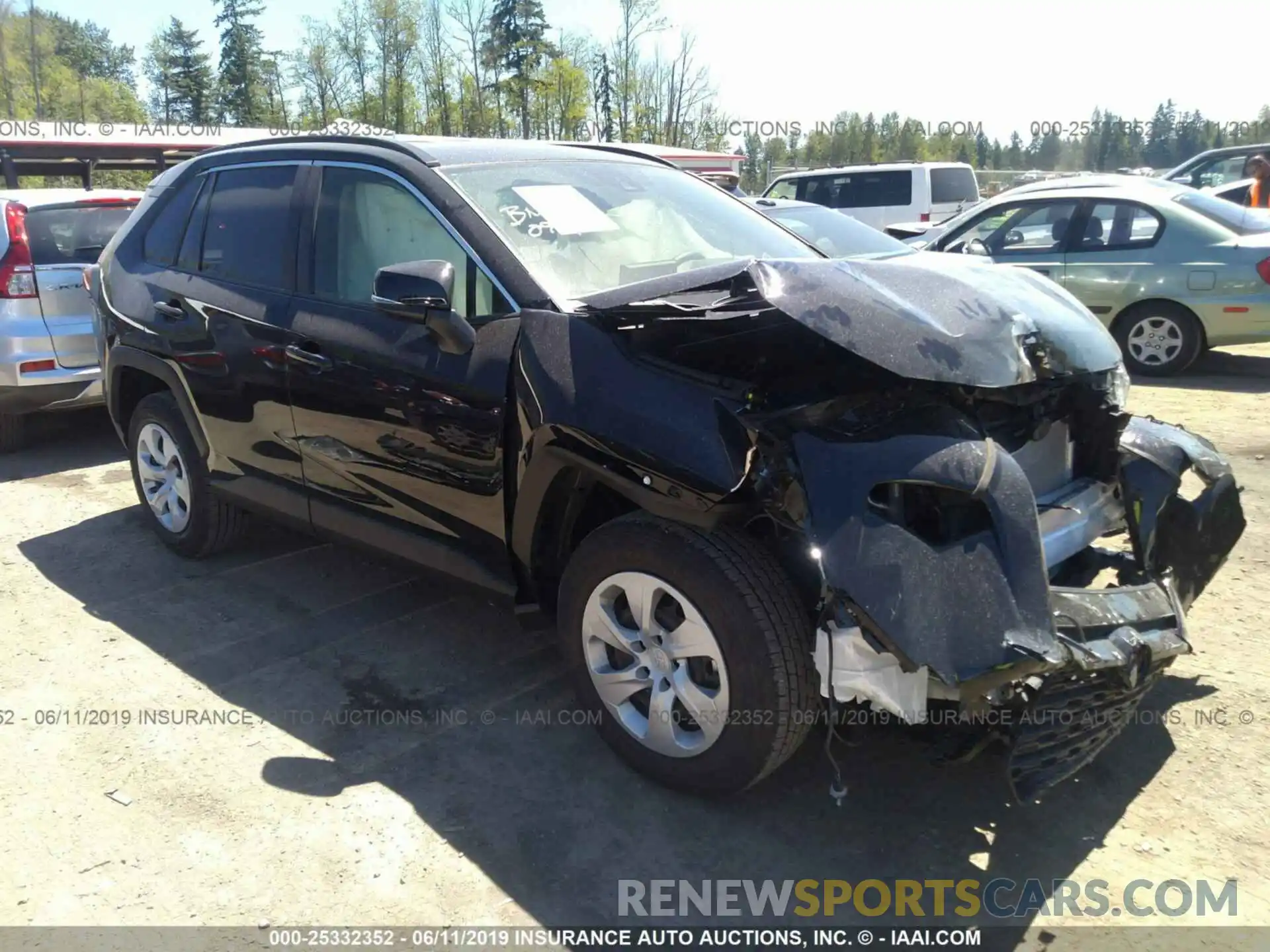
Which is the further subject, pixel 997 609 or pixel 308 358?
pixel 308 358

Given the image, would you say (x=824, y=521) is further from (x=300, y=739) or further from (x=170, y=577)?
(x=170, y=577)

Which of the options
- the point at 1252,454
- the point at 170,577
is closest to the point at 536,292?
the point at 170,577

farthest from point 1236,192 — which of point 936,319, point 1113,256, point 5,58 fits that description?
point 5,58

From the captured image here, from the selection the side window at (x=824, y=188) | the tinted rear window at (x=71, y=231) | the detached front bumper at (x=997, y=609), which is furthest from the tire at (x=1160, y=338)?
the side window at (x=824, y=188)

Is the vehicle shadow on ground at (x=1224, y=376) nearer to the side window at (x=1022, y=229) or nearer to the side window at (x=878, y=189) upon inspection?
the side window at (x=1022, y=229)

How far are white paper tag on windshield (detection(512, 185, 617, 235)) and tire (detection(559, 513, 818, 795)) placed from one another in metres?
1.19

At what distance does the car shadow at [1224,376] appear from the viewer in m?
8.06

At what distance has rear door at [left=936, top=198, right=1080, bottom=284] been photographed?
29.5 ft

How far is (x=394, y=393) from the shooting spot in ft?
11.3

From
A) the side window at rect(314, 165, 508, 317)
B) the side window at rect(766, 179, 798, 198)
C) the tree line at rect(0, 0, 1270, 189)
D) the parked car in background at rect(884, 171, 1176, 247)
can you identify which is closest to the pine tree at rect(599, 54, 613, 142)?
the tree line at rect(0, 0, 1270, 189)

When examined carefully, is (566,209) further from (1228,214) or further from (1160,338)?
(1228,214)

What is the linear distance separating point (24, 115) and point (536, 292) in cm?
4604

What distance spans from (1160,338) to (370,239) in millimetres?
7286

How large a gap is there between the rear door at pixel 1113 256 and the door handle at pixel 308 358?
23.7 feet
